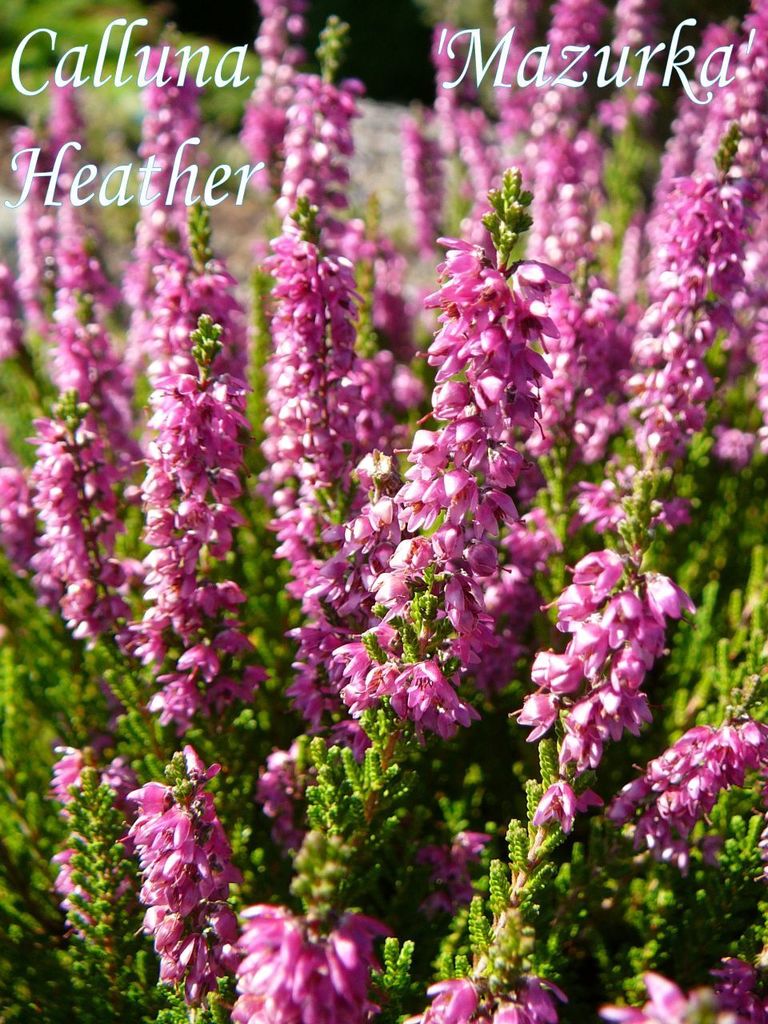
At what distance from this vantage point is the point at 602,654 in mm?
1842

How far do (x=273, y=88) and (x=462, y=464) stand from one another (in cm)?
407

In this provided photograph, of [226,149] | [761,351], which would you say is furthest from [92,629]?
[226,149]

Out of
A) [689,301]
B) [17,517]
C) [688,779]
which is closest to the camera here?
[688,779]

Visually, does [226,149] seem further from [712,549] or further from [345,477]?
[345,477]

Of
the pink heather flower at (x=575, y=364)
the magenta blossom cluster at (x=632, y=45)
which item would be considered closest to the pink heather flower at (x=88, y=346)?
the pink heather flower at (x=575, y=364)

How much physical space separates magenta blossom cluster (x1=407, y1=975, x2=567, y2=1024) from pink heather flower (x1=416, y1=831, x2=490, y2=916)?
1.02 metres

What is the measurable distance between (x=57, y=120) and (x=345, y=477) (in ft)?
15.4

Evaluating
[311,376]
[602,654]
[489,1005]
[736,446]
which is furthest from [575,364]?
[489,1005]

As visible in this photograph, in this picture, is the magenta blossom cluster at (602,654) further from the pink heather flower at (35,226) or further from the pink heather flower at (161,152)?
the pink heather flower at (35,226)

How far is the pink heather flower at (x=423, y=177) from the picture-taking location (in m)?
6.18

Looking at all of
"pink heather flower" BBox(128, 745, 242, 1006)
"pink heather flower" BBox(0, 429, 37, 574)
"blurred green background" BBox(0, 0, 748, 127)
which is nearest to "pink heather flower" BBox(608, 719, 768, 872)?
"pink heather flower" BBox(128, 745, 242, 1006)

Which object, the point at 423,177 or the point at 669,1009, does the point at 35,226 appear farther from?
the point at 669,1009

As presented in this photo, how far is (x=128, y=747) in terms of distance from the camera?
3.35m

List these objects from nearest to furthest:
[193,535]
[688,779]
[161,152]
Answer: [688,779], [193,535], [161,152]
